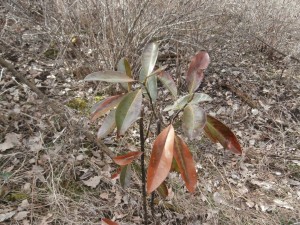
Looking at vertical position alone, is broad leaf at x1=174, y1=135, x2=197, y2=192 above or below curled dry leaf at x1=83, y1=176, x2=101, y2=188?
above

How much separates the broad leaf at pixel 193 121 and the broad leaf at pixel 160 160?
6 centimetres

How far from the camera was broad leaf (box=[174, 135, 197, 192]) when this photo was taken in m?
1.06

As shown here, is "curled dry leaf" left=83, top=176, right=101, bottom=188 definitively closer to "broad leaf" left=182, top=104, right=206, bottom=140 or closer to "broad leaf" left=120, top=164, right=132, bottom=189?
"broad leaf" left=120, top=164, right=132, bottom=189

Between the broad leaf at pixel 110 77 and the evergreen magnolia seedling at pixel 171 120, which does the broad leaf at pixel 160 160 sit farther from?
the broad leaf at pixel 110 77

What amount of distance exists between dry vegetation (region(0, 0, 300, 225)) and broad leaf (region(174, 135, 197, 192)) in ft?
3.63

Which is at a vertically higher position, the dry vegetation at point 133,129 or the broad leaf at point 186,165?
the broad leaf at point 186,165

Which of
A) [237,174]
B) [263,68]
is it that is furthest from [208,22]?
[237,174]

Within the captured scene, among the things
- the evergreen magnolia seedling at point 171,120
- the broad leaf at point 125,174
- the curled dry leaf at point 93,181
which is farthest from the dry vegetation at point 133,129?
the evergreen magnolia seedling at point 171,120

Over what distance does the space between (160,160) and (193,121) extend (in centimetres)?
17

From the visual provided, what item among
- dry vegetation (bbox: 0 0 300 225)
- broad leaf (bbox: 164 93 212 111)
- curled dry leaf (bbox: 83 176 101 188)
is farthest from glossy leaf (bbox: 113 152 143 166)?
curled dry leaf (bbox: 83 176 101 188)

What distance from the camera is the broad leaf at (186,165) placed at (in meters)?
1.06

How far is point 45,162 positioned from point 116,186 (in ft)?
1.83

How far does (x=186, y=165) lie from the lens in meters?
1.07

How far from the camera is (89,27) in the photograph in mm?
3014
